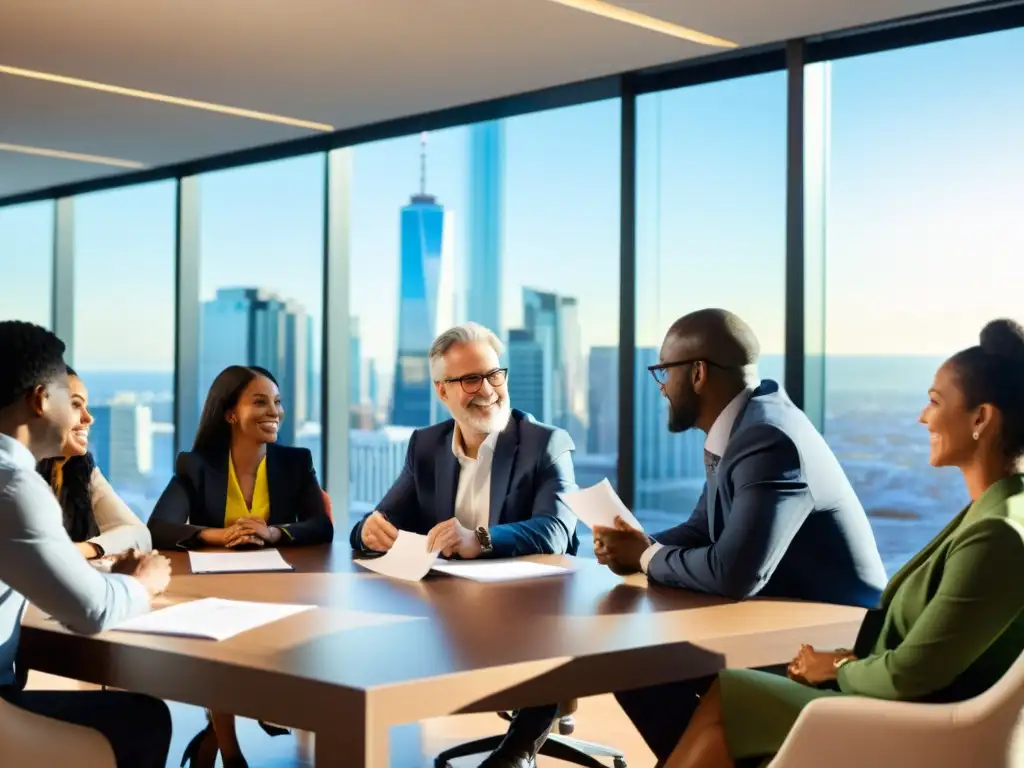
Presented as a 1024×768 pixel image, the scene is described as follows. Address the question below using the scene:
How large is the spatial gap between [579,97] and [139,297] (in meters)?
4.73

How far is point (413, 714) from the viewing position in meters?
1.96

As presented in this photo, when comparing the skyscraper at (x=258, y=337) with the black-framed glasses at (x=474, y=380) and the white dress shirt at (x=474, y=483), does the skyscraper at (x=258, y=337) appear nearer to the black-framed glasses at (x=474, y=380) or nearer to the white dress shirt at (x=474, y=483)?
the white dress shirt at (x=474, y=483)

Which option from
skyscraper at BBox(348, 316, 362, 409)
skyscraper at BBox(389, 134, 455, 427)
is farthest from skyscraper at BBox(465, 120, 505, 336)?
skyscraper at BBox(348, 316, 362, 409)

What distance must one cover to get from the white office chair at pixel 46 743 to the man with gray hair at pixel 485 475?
1213 mm

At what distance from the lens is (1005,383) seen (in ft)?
7.40

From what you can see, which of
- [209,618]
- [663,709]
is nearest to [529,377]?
[663,709]

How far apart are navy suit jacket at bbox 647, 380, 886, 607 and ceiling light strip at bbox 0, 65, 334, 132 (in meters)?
3.80

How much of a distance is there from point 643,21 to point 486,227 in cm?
274

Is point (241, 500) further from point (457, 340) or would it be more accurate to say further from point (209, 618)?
point (209, 618)

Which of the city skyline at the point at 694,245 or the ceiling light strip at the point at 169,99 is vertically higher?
the ceiling light strip at the point at 169,99

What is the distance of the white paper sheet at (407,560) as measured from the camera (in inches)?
120

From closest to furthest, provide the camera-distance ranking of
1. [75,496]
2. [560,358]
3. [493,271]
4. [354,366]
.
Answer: [75,496] → [560,358] → [493,271] → [354,366]

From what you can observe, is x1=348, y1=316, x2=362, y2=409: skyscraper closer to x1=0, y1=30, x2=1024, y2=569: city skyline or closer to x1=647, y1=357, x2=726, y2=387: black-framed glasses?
x1=0, y1=30, x2=1024, y2=569: city skyline

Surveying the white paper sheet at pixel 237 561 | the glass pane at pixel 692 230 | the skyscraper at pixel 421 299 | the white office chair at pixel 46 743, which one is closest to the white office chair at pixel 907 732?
the white office chair at pixel 46 743
